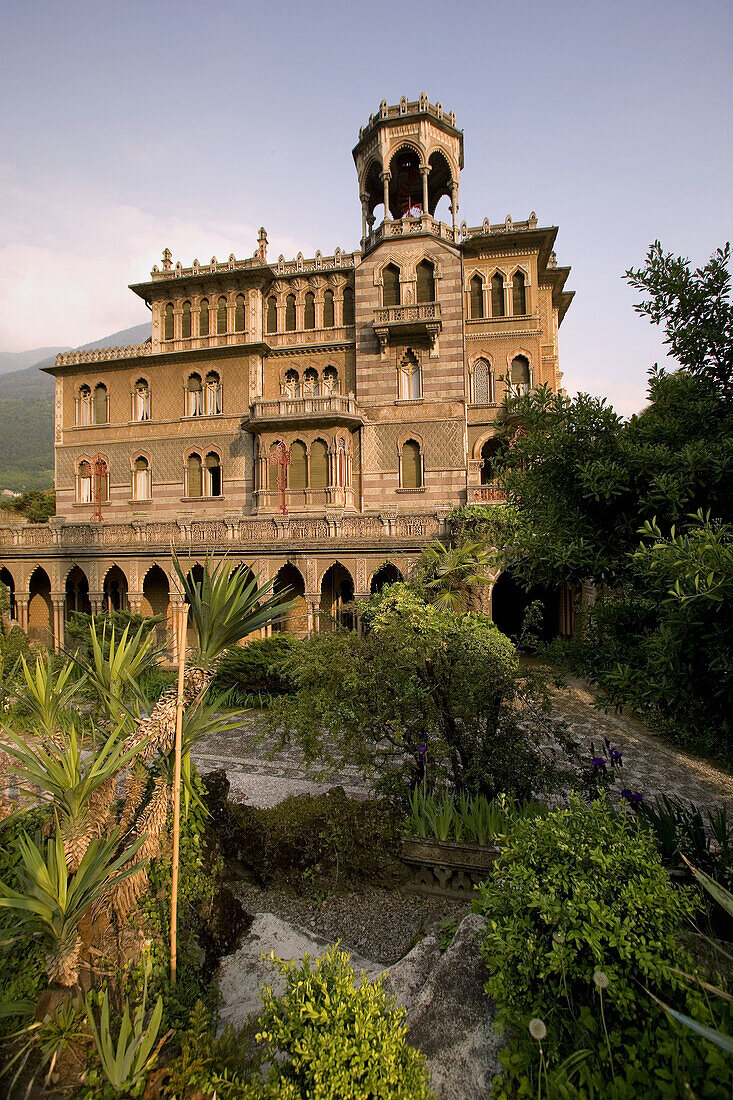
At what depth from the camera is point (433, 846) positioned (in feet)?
18.0

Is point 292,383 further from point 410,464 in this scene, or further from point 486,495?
point 486,495

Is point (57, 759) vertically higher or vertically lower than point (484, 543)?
lower

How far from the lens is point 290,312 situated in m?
Result: 23.8

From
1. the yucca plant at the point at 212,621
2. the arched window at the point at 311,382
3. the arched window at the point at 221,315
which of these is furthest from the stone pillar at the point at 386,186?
the yucca plant at the point at 212,621

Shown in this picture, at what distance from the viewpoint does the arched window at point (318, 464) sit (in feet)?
71.2

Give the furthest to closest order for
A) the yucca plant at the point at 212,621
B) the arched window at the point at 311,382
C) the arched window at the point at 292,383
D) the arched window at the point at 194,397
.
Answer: the arched window at the point at 194,397 < the arched window at the point at 292,383 < the arched window at the point at 311,382 < the yucca plant at the point at 212,621

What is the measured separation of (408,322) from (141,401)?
12605mm

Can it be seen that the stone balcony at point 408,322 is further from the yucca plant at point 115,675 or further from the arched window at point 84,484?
the yucca plant at point 115,675

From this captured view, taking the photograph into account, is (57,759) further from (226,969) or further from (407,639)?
(407,639)

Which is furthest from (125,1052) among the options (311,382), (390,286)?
(390,286)

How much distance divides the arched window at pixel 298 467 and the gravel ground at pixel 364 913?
17355 mm

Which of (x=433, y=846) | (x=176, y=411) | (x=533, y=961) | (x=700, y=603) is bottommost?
(x=433, y=846)

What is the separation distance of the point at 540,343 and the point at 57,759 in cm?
2235

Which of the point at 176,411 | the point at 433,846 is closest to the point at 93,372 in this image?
the point at 176,411
